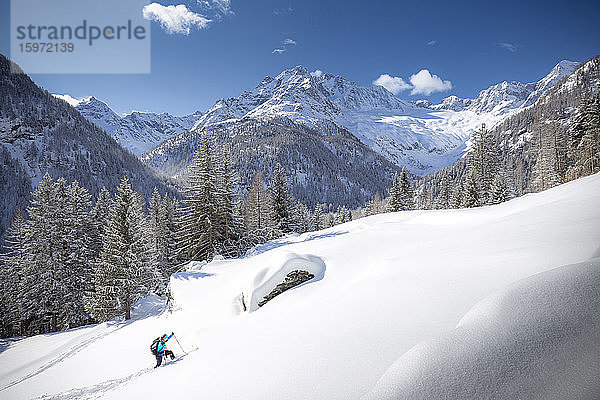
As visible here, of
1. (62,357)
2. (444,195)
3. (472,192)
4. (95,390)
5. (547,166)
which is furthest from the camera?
(444,195)

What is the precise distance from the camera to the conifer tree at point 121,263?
740 inches

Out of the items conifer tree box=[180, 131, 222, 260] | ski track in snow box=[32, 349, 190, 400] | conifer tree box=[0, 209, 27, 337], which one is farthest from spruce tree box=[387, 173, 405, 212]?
conifer tree box=[0, 209, 27, 337]

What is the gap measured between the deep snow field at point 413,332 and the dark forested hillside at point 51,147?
136m

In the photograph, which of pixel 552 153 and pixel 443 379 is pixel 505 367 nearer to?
pixel 443 379

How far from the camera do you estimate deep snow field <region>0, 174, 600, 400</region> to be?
2404mm

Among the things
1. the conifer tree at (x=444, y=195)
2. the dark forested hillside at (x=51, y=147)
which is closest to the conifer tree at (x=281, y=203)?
the conifer tree at (x=444, y=195)

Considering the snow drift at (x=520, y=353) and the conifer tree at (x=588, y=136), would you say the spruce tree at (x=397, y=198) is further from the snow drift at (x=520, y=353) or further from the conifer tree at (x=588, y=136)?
the snow drift at (x=520, y=353)

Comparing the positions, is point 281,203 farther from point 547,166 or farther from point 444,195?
point 547,166

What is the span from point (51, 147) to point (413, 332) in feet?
567

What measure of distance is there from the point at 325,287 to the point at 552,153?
49.1 metres

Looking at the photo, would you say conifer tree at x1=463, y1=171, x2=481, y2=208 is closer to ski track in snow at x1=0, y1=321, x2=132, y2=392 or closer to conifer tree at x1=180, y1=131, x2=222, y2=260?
conifer tree at x1=180, y1=131, x2=222, y2=260

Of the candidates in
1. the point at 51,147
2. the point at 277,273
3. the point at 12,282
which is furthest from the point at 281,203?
the point at 51,147

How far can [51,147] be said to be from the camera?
12319cm

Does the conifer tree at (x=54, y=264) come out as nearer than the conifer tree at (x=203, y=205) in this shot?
No
